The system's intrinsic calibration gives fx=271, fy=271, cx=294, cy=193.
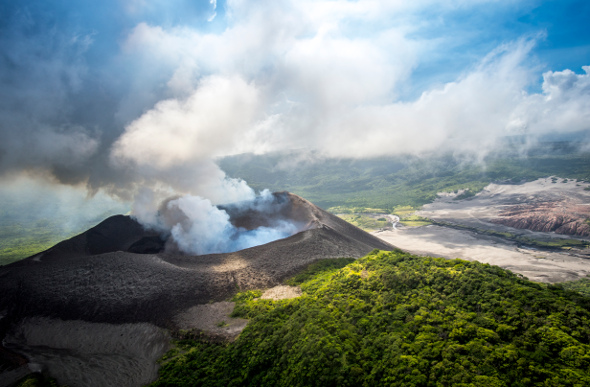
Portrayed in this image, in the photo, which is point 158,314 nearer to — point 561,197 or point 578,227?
point 578,227

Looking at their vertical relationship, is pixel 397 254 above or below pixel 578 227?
above

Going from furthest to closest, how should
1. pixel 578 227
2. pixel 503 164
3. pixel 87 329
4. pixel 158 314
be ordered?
pixel 503 164, pixel 578 227, pixel 158 314, pixel 87 329

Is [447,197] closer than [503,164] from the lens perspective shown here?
Yes

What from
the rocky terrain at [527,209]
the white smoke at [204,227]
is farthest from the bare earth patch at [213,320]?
the rocky terrain at [527,209]

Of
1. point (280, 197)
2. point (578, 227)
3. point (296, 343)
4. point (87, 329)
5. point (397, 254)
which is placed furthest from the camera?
point (578, 227)

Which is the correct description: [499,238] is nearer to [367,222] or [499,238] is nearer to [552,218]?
[552,218]

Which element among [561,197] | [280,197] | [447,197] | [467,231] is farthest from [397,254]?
[447,197]

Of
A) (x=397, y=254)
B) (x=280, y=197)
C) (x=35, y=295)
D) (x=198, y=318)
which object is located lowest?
(x=198, y=318)
